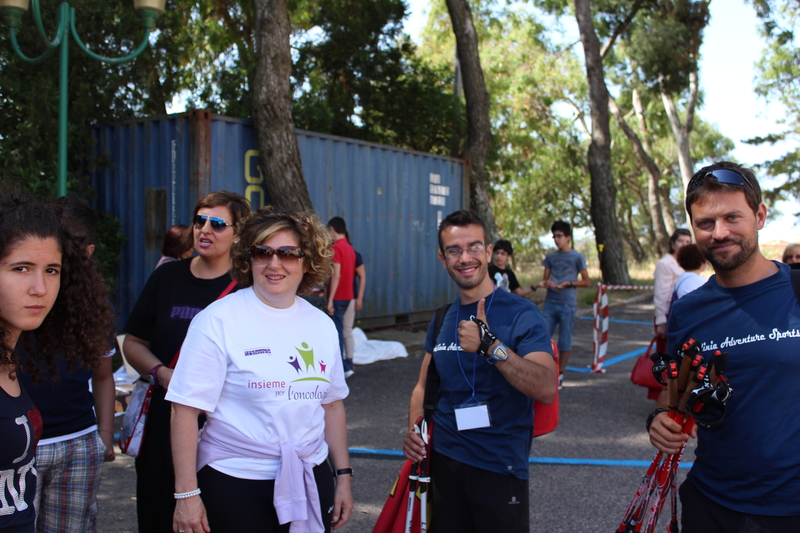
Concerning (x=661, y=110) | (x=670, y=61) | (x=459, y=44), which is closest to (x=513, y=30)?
(x=661, y=110)

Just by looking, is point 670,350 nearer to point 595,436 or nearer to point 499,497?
point 499,497

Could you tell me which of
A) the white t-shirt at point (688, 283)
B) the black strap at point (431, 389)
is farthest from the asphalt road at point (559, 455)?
the black strap at point (431, 389)

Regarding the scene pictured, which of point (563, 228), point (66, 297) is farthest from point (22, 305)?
point (563, 228)

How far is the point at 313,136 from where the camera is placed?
1053 centimetres

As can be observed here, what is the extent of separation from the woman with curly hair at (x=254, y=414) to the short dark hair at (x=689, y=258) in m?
4.51

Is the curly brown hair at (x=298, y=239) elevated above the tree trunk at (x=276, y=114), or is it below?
below

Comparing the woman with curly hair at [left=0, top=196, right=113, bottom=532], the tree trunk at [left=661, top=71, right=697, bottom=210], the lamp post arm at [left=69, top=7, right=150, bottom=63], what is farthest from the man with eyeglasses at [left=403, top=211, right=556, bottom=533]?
the tree trunk at [left=661, top=71, right=697, bottom=210]

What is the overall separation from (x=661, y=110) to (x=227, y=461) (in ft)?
132

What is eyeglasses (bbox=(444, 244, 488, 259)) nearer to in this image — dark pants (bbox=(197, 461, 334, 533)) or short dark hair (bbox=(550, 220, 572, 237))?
dark pants (bbox=(197, 461, 334, 533))

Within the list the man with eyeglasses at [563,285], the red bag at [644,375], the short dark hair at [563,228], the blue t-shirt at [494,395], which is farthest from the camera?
the short dark hair at [563,228]

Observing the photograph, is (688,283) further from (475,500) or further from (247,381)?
(247,381)

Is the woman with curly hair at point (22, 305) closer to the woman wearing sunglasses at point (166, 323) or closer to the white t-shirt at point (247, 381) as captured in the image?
the white t-shirt at point (247, 381)

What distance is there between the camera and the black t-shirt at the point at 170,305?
116 inches

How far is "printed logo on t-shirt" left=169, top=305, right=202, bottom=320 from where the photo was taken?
2.93 m
